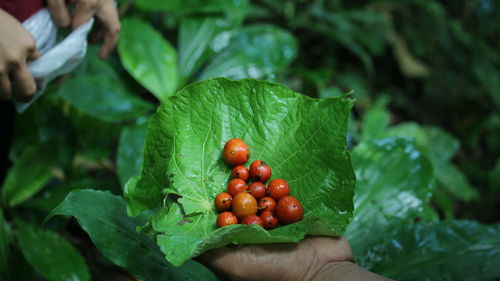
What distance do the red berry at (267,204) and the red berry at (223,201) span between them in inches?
2.8

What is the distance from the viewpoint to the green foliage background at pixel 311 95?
1220 mm

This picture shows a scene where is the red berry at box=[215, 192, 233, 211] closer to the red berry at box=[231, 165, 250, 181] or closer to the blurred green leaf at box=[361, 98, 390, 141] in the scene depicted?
the red berry at box=[231, 165, 250, 181]

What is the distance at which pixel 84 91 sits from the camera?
1.84 m

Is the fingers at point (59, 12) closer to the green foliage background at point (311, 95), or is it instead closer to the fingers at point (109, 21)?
the fingers at point (109, 21)

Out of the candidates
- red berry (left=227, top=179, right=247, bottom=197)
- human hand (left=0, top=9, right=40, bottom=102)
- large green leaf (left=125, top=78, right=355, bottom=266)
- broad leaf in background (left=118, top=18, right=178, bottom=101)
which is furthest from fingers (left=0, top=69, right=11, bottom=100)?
broad leaf in background (left=118, top=18, right=178, bottom=101)

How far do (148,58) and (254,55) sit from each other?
570 millimetres

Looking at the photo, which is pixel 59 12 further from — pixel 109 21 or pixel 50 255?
pixel 50 255

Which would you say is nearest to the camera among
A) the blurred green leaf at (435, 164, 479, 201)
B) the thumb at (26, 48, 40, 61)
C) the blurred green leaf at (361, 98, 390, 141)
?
the thumb at (26, 48, 40, 61)

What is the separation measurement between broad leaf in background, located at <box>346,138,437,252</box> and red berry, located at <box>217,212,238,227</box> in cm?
56

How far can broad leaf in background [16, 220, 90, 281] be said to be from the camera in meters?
1.38

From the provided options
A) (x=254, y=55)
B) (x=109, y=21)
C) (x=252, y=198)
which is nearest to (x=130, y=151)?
(x=109, y=21)

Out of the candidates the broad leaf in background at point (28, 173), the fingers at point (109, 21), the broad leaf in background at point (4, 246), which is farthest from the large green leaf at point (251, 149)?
the broad leaf in background at point (28, 173)

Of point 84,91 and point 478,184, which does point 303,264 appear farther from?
point 478,184

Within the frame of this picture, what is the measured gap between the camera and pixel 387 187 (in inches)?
55.4
